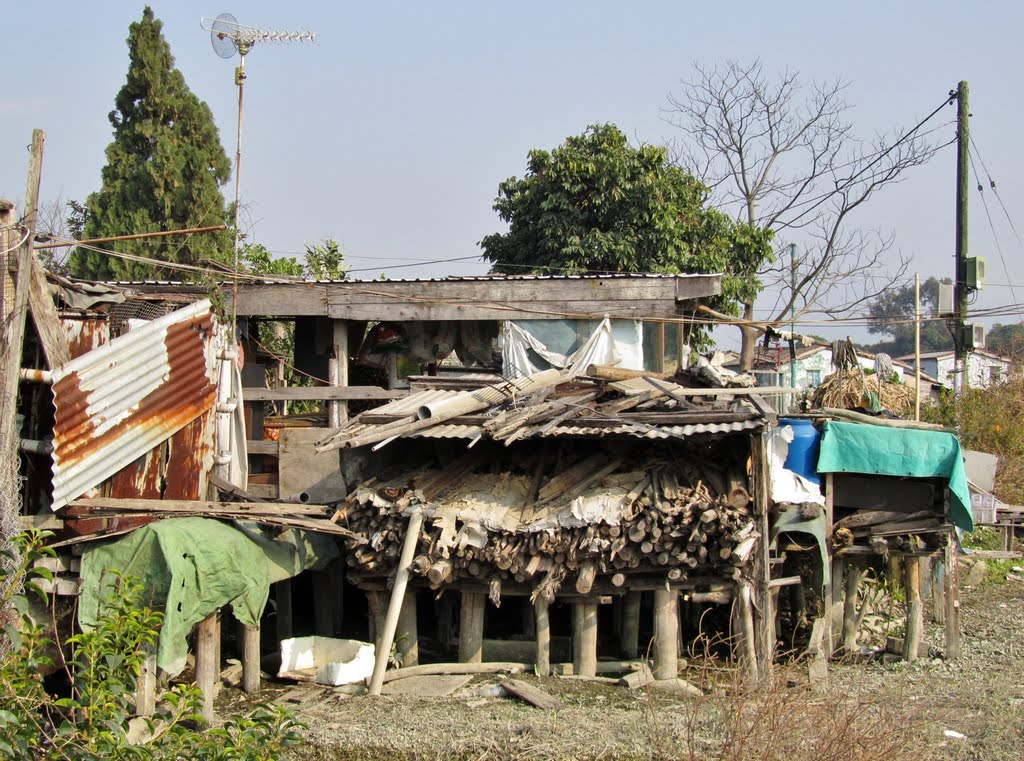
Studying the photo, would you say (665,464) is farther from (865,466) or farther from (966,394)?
(966,394)

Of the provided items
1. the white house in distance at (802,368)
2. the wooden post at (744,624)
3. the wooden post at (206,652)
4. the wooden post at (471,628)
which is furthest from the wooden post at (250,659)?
the white house in distance at (802,368)

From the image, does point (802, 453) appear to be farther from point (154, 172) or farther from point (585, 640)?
point (154, 172)

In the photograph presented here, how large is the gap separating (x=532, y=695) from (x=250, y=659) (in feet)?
11.1

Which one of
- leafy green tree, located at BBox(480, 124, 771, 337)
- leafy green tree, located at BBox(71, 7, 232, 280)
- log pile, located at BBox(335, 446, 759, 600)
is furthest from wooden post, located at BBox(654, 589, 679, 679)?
leafy green tree, located at BBox(71, 7, 232, 280)

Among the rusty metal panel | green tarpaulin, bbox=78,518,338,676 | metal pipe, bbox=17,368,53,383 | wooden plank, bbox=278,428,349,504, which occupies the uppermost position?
the rusty metal panel

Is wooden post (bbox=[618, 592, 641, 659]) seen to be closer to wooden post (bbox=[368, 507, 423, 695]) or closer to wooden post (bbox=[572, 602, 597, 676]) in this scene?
wooden post (bbox=[572, 602, 597, 676])

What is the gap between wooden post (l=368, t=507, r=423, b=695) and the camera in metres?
11.5

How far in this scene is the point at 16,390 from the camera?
9.49 meters

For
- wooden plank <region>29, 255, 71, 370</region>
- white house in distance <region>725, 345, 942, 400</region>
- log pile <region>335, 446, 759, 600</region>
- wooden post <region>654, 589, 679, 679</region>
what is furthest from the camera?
white house in distance <region>725, 345, 942, 400</region>

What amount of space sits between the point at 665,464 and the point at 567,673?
279cm

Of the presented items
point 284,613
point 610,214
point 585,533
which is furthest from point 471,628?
point 610,214

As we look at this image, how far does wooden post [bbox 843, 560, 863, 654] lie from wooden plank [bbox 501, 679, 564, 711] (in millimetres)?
4994

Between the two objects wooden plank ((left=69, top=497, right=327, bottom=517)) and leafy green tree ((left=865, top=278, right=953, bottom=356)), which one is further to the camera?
leafy green tree ((left=865, top=278, right=953, bottom=356))

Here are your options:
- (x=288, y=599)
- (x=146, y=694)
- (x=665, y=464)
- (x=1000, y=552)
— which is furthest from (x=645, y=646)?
(x=1000, y=552)
